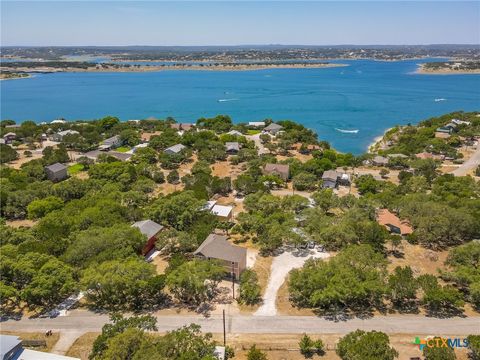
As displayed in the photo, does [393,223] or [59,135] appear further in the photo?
[59,135]

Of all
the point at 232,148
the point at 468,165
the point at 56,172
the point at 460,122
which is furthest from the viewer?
the point at 460,122

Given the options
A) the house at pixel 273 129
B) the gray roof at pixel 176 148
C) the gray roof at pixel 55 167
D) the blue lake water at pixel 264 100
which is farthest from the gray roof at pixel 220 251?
the blue lake water at pixel 264 100

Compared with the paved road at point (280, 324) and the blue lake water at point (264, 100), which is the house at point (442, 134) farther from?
the paved road at point (280, 324)

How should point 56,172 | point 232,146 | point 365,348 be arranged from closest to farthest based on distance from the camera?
1. point 365,348
2. point 56,172
3. point 232,146

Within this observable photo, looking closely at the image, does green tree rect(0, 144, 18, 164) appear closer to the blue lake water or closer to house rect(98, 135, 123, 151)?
house rect(98, 135, 123, 151)

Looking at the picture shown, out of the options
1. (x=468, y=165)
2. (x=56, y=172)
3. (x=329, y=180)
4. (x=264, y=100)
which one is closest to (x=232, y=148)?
(x=329, y=180)

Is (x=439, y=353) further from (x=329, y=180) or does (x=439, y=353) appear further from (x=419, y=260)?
(x=329, y=180)

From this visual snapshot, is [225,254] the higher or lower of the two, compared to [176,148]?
higher

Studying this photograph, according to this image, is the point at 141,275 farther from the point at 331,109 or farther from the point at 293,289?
the point at 331,109
